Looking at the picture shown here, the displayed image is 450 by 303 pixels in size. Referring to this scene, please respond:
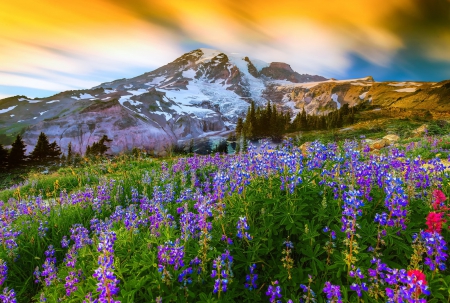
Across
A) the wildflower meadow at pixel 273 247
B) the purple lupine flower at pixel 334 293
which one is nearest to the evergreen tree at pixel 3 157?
the wildflower meadow at pixel 273 247

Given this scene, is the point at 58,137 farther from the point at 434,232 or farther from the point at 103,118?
the point at 434,232

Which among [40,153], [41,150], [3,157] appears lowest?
[3,157]

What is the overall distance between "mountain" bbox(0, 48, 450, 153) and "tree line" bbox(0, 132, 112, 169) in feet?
3.61

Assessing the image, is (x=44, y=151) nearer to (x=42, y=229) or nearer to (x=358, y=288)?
(x=42, y=229)

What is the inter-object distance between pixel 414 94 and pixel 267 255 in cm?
4435

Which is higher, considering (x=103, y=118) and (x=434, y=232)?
(x=103, y=118)

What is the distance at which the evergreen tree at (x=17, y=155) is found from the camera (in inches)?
943

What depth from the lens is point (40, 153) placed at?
25781mm

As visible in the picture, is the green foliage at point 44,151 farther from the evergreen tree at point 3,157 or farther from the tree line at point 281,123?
the tree line at point 281,123

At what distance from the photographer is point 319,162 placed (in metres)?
4.40

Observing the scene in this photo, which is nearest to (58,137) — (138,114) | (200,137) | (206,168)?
(138,114)

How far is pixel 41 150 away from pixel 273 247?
3018 centimetres

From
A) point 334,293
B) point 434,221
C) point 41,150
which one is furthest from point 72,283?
point 41,150

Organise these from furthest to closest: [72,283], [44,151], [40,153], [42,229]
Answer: [44,151] < [40,153] < [42,229] < [72,283]
